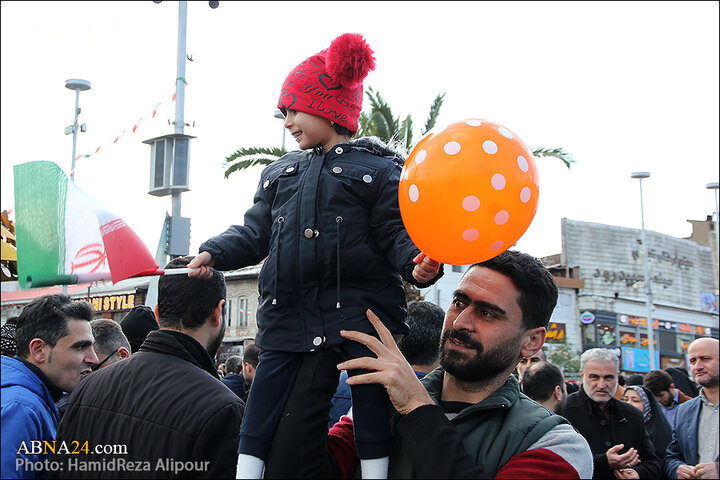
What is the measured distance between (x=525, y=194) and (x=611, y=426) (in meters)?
4.32

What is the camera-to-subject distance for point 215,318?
3510mm

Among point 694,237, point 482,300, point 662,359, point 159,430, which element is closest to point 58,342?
point 159,430

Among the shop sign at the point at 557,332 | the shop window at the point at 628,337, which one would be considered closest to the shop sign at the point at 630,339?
the shop window at the point at 628,337

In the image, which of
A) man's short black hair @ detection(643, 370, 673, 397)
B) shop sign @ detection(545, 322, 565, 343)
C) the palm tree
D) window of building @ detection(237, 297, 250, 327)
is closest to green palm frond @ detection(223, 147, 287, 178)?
the palm tree

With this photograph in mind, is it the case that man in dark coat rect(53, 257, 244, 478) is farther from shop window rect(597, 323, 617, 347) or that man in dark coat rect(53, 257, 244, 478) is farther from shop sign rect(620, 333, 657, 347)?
shop sign rect(620, 333, 657, 347)

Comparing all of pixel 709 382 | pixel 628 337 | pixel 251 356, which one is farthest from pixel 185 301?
pixel 628 337

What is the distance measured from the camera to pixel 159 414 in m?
2.96

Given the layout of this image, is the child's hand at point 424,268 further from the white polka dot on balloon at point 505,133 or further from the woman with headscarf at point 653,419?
the woman with headscarf at point 653,419

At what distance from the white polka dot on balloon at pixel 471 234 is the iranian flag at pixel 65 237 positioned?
112 centimetres

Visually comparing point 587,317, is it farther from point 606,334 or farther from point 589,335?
point 606,334

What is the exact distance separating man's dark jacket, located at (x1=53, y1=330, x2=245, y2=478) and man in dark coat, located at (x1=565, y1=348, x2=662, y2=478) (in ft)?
12.2

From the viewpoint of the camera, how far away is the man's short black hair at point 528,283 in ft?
9.40

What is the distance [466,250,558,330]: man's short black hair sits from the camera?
2.87 metres

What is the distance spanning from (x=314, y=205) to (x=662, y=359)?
46230mm
